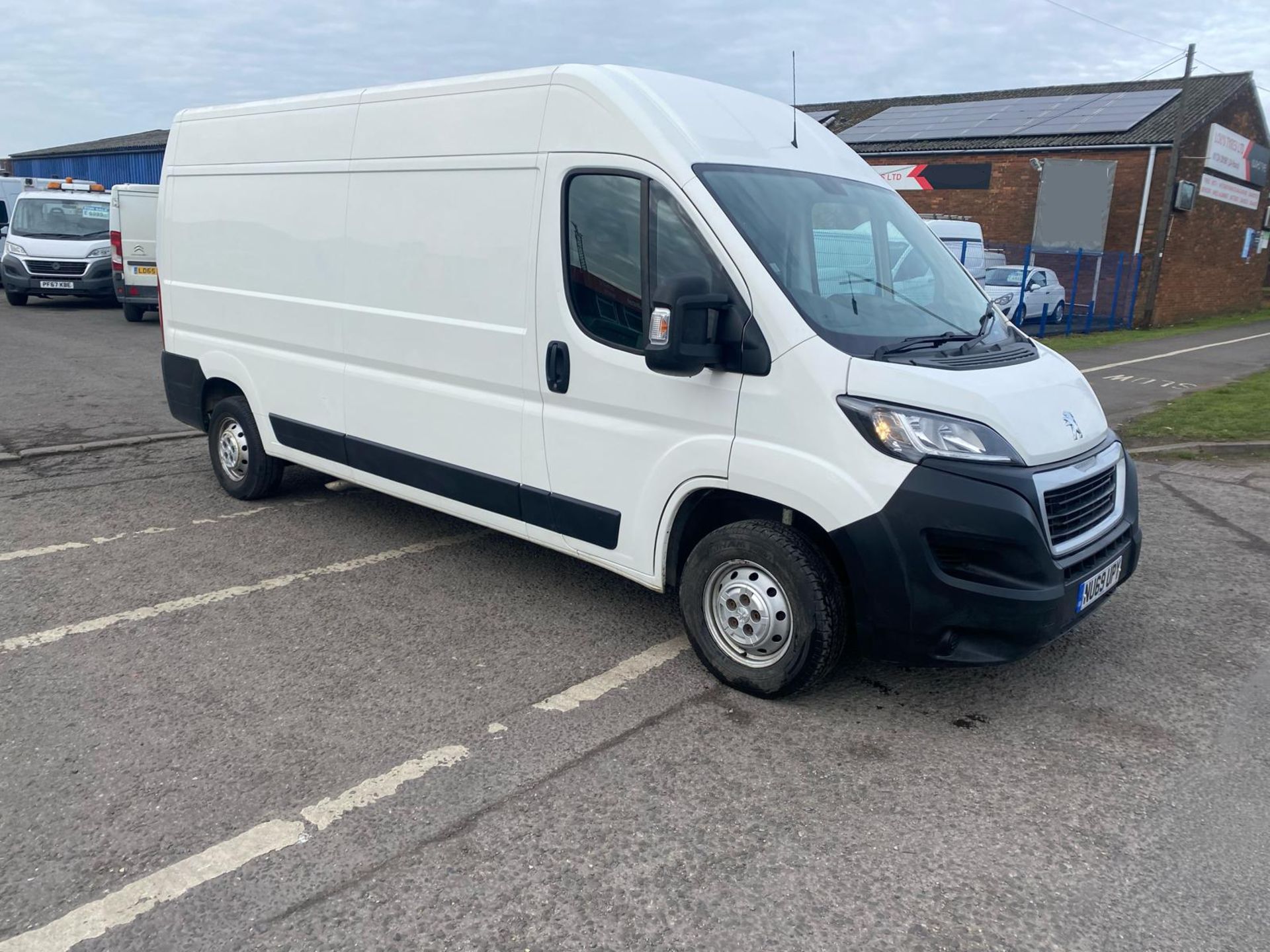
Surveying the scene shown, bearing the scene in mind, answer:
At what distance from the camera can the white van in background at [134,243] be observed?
16.6 meters

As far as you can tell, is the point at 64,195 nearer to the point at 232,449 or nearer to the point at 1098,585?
the point at 232,449

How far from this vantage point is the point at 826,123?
3369 centimetres

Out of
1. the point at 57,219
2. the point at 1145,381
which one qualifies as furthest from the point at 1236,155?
the point at 57,219

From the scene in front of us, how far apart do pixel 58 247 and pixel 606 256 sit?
60.8ft

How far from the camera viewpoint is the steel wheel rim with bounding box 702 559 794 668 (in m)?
3.82

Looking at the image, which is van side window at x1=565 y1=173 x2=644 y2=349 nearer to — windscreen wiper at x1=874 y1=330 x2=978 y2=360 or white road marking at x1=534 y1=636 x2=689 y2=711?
windscreen wiper at x1=874 y1=330 x2=978 y2=360

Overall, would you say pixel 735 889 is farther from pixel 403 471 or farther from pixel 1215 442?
pixel 1215 442

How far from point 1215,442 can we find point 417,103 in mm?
7714

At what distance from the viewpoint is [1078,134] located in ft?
91.9

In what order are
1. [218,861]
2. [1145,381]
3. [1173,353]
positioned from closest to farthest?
[218,861]
[1145,381]
[1173,353]

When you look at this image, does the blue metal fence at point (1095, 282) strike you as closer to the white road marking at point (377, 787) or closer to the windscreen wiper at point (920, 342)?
the windscreen wiper at point (920, 342)

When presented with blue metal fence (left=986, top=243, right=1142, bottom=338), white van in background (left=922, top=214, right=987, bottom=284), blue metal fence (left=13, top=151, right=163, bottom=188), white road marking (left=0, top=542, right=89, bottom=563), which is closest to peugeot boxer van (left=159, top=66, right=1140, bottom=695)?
white road marking (left=0, top=542, right=89, bottom=563)

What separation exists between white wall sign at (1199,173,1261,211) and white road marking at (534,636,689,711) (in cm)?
2978

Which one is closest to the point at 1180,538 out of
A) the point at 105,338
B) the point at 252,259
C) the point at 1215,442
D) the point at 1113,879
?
the point at 1215,442
